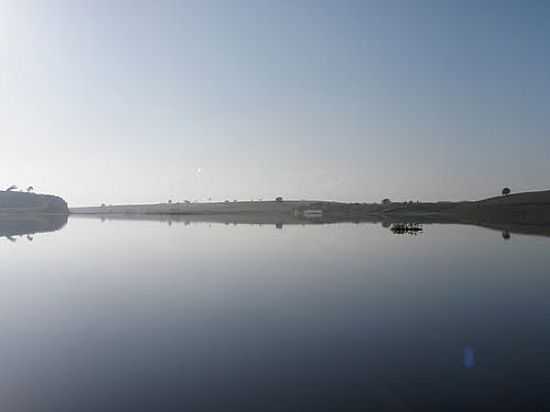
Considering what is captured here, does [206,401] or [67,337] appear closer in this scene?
[206,401]

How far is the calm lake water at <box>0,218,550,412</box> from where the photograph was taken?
46.6ft

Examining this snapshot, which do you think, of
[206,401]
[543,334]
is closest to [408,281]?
[543,334]

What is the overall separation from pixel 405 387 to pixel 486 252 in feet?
186

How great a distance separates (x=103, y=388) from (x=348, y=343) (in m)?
11.9

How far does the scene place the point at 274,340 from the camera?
20.5m

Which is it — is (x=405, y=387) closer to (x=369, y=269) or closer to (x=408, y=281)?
(x=408, y=281)

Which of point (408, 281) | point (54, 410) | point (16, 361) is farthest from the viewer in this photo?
point (408, 281)

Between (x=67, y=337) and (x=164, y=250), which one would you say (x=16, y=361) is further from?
(x=164, y=250)

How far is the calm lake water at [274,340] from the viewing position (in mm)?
14203

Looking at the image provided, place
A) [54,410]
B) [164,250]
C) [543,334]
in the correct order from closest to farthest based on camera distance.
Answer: [54,410]
[543,334]
[164,250]

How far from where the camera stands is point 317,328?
22906 millimetres

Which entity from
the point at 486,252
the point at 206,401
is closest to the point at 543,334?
the point at 206,401

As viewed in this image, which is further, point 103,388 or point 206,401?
point 103,388

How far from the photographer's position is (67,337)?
21.1 m
